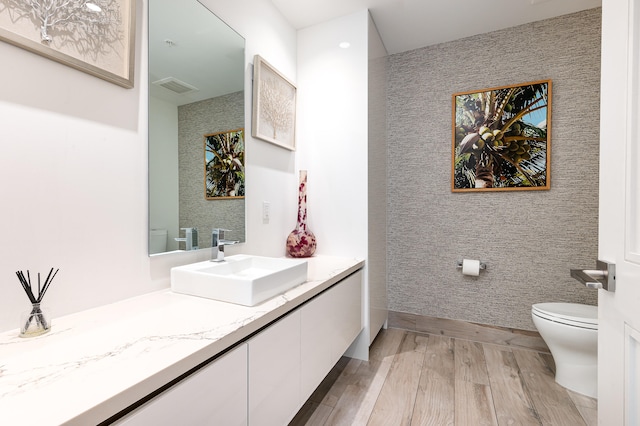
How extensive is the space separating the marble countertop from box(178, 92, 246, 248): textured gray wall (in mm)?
416

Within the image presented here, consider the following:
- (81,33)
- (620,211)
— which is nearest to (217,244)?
(81,33)

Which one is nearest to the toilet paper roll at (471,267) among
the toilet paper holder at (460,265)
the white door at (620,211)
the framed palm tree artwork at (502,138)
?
the toilet paper holder at (460,265)

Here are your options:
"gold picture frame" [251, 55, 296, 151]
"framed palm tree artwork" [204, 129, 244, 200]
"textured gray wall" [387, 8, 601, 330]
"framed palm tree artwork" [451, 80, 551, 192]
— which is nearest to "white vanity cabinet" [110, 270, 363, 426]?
"framed palm tree artwork" [204, 129, 244, 200]

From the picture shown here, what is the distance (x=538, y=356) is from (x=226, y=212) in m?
2.39

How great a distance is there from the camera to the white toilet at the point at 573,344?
5.36 ft

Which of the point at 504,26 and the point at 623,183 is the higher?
the point at 504,26

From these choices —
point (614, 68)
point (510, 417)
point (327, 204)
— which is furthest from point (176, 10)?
point (510, 417)

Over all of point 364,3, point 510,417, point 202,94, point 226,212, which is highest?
point 364,3

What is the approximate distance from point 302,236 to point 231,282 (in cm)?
103

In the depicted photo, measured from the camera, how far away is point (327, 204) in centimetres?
221

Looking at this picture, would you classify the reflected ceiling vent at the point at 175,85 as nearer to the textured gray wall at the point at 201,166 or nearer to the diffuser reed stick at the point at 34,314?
the textured gray wall at the point at 201,166

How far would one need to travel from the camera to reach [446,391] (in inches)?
68.0

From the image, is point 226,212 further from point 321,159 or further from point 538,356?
point 538,356

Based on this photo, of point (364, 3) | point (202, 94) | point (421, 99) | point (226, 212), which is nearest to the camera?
point (202, 94)
